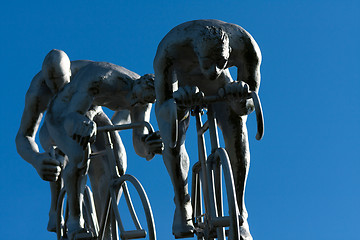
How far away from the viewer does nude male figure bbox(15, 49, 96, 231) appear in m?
12.3

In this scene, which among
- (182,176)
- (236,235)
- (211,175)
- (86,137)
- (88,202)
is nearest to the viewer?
(236,235)

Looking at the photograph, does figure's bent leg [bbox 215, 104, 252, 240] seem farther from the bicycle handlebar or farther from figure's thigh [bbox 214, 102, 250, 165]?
the bicycle handlebar

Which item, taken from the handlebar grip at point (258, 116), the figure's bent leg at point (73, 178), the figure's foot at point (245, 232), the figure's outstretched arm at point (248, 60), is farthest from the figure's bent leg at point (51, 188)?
the handlebar grip at point (258, 116)

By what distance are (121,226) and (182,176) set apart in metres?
1.07

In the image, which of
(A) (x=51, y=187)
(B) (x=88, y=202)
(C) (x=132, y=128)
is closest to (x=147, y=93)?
(C) (x=132, y=128)

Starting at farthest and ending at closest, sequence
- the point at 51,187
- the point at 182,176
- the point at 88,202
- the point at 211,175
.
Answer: the point at 51,187 → the point at 88,202 → the point at 182,176 → the point at 211,175

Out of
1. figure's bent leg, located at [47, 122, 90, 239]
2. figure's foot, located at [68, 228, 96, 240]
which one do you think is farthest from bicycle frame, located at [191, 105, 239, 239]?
figure's foot, located at [68, 228, 96, 240]

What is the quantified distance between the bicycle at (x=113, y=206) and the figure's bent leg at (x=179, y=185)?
0.49 m

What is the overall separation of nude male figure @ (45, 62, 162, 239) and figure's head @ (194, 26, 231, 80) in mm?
2076

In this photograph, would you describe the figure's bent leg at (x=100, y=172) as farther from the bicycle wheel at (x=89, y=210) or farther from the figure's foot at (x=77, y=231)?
the figure's foot at (x=77, y=231)

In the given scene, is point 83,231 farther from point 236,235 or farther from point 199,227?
point 236,235

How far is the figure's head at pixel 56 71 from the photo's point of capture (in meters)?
12.3

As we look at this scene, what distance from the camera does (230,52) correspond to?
9.26 meters

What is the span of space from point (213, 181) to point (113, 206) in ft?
6.12
